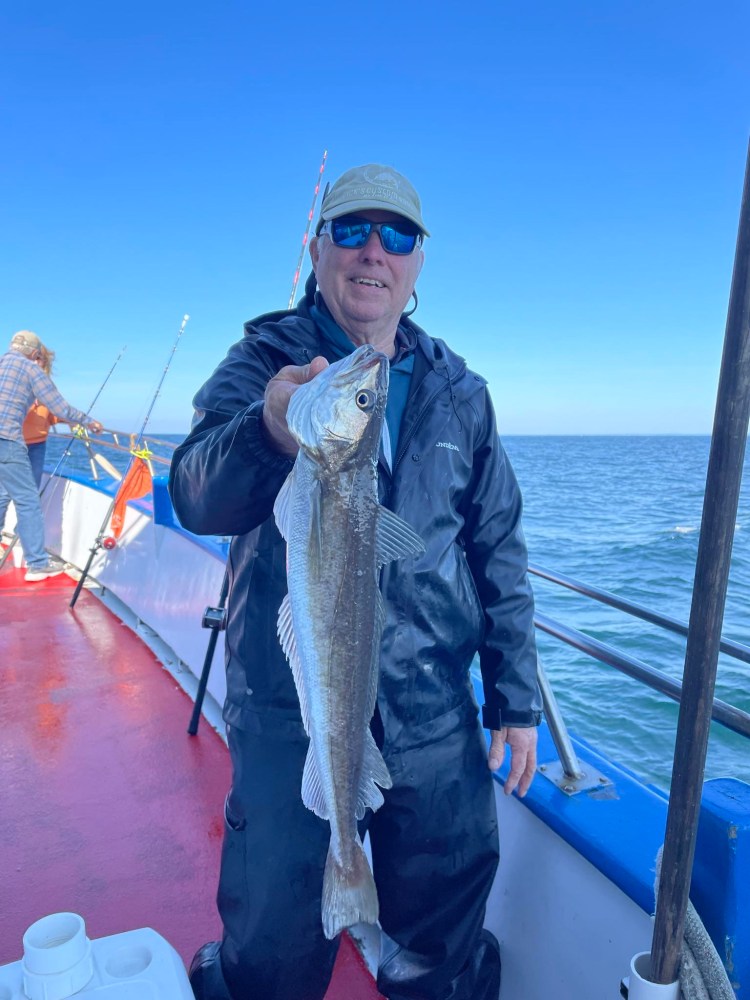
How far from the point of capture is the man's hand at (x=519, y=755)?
7.29 ft

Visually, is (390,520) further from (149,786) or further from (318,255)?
(149,786)

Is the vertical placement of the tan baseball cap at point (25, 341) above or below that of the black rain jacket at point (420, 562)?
above

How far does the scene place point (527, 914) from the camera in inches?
90.9

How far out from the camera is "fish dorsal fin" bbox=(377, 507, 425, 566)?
5.43 feet

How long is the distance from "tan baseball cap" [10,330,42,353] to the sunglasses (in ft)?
20.3

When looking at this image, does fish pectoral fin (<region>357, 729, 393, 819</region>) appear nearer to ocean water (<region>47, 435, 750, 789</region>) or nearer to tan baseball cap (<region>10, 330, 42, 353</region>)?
ocean water (<region>47, 435, 750, 789</region>)

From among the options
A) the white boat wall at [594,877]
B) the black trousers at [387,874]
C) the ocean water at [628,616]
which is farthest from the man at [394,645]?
the ocean water at [628,616]

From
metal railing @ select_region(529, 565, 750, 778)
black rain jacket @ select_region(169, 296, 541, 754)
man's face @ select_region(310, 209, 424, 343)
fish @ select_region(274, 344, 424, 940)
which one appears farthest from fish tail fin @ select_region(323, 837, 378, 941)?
man's face @ select_region(310, 209, 424, 343)

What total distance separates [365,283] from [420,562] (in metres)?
0.94

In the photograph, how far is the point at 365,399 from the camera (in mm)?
1524

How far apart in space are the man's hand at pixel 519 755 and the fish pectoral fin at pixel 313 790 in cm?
74

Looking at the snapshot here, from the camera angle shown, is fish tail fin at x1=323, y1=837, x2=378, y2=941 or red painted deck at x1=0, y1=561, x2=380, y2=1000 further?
red painted deck at x1=0, y1=561, x2=380, y2=1000

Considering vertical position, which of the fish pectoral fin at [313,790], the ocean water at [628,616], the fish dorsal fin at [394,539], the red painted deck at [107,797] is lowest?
the ocean water at [628,616]

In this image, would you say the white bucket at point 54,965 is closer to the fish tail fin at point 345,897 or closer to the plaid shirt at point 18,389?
the fish tail fin at point 345,897
